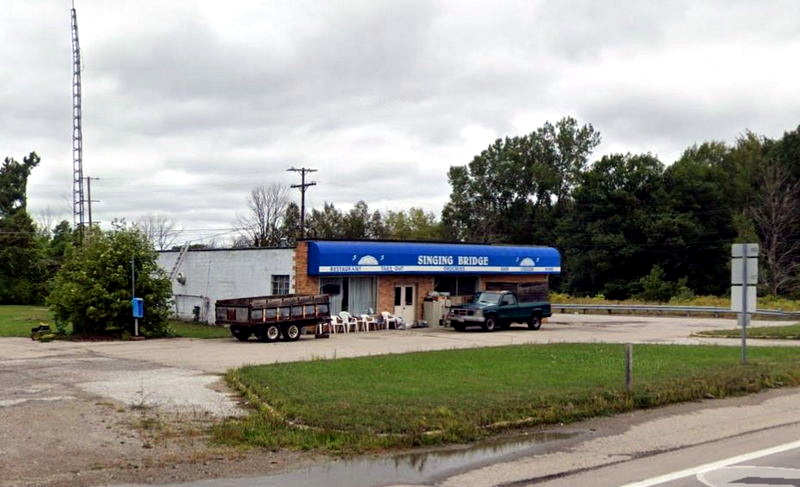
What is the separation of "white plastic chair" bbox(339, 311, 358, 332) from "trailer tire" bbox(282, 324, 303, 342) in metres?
4.20

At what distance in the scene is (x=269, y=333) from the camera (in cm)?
2762

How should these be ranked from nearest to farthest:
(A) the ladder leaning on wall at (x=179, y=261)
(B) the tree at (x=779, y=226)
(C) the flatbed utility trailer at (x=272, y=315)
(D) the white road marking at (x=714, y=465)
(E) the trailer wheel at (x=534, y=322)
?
(D) the white road marking at (x=714, y=465)
(C) the flatbed utility trailer at (x=272, y=315)
(E) the trailer wheel at (x=534, y=322)
(A) the ladder leaning on wall at (x=179, y=261)
(B) the tree at (x=779, y=226)

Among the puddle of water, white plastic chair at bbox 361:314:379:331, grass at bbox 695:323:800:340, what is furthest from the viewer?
white plastic chair at bbox 361:314:379:331

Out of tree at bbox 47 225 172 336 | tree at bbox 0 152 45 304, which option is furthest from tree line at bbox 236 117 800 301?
tree at bbox 47 225 172 336

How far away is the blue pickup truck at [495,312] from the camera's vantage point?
33013 millimetres

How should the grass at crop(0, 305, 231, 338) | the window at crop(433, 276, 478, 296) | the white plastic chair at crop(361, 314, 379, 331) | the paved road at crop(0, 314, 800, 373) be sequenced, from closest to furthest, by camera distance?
the paved road at crop(0, 314, 800, 373), the grass at crop(0, 305, 231, 338), the white plastic chair at crop(361, 314, 379, 331), the window at crop(433, 276, 478, 296)

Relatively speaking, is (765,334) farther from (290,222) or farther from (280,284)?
(290,222)

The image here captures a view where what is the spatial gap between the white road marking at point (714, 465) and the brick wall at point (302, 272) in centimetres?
2367

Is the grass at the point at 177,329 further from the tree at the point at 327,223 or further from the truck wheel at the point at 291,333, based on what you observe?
the tree at the point at 327,223

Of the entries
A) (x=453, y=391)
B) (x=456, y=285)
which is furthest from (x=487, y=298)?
(x=453, y=391)

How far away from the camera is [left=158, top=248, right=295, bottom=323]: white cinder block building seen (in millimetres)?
33062

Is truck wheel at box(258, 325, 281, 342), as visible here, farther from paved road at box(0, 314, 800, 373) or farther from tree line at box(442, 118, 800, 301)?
tree line at box(442, 118, 800, 301)

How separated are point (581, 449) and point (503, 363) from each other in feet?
25.9

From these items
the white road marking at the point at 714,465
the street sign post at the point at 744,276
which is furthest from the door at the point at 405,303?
the white road marking at the point at 714,465
